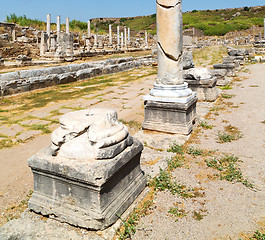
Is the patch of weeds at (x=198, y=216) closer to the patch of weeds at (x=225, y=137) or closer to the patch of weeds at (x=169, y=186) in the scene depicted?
the patch of weeds at (x=169, y=186)

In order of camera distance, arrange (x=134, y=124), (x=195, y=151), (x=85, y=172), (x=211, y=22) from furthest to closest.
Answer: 1. (x=211, y=22)
2. (x=134, y=124)
3. (x=195, y=151)
4. (x=85, y=172)

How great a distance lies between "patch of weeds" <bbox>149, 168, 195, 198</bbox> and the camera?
7.61 ft

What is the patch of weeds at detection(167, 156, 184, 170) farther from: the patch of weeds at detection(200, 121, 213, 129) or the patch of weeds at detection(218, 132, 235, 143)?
the patch of weeds at detection(200, 121, 213, 129)

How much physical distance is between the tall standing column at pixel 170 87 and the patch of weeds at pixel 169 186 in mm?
1373

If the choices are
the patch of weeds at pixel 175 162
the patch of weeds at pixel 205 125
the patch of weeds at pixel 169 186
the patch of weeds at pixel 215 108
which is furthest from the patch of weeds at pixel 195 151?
the patch of weeds at pixel 215 108

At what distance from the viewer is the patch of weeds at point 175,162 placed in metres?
2.85

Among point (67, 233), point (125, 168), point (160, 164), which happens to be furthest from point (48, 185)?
point (160, 164)

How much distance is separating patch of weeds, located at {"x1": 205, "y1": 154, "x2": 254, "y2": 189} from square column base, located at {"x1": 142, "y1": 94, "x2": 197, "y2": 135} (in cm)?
86

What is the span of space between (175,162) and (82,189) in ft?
4.86

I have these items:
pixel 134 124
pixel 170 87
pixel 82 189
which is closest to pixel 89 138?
pixel 82 189

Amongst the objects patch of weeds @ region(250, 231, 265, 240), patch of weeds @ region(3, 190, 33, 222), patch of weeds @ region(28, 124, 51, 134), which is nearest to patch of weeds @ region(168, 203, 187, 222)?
patch of weeds @ region(250, 231, 265, 240)

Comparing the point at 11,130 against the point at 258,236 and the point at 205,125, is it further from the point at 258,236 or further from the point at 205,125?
the point at 258,236

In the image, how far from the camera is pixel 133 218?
1956 millimetres

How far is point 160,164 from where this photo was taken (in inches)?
113
